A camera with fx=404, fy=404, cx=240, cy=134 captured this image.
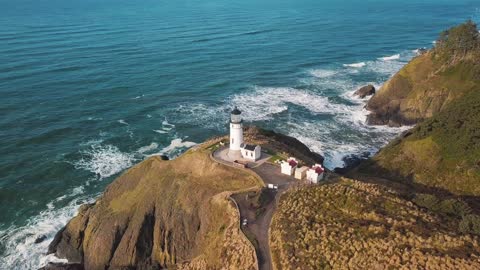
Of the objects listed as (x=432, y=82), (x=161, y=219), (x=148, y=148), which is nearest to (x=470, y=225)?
(x=161, y=219)

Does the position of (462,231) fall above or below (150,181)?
above

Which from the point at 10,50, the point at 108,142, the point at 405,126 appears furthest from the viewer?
the point at 10,50

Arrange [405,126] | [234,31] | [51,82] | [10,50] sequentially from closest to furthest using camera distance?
1. [405,126]
2. [51,82]
3. [10,50]
4. [234,31]

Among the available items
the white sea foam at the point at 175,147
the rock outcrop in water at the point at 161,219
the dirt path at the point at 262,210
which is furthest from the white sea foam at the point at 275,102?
the dirt path at the point at 262,210

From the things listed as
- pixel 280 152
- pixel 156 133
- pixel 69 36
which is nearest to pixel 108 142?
pixel 156 133

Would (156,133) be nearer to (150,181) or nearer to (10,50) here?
(150,181)

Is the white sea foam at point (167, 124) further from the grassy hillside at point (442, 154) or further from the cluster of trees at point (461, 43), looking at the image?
the cluster of trees at point (461, 43)
